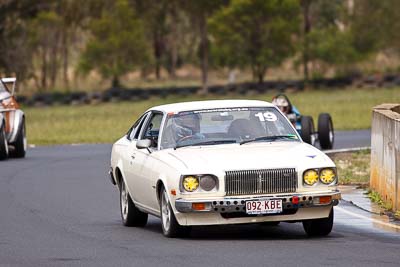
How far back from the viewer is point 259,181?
12.3 meters

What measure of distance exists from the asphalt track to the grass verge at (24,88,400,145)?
18914 millimetres

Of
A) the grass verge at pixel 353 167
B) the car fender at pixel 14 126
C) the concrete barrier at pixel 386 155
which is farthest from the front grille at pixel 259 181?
the car fender at pixel 14 126

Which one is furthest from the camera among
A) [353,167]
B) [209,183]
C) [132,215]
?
[353,167]

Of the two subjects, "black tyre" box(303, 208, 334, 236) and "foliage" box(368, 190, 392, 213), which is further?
"foliage" box(368, 190, 392, 213)

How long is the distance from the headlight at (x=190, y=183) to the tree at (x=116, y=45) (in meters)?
57.6

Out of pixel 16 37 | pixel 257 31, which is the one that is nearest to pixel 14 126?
pixel 16 37

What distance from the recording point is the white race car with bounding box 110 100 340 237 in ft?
40.3

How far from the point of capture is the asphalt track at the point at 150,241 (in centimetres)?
1108

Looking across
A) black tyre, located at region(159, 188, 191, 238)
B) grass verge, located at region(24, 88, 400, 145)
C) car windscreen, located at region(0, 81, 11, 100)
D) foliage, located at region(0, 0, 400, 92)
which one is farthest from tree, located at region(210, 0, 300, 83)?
black tyre, located at region(159, 188, 191, 238)

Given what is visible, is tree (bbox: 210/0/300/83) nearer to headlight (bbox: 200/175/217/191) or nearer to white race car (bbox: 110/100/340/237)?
white race car (bbox: 110/100/340/237)

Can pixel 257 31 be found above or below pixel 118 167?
below

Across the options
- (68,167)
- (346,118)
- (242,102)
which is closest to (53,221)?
(242,102)

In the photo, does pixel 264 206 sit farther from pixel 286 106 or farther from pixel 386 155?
pixel 286 106

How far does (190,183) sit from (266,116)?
Answer: 5.86 feet
